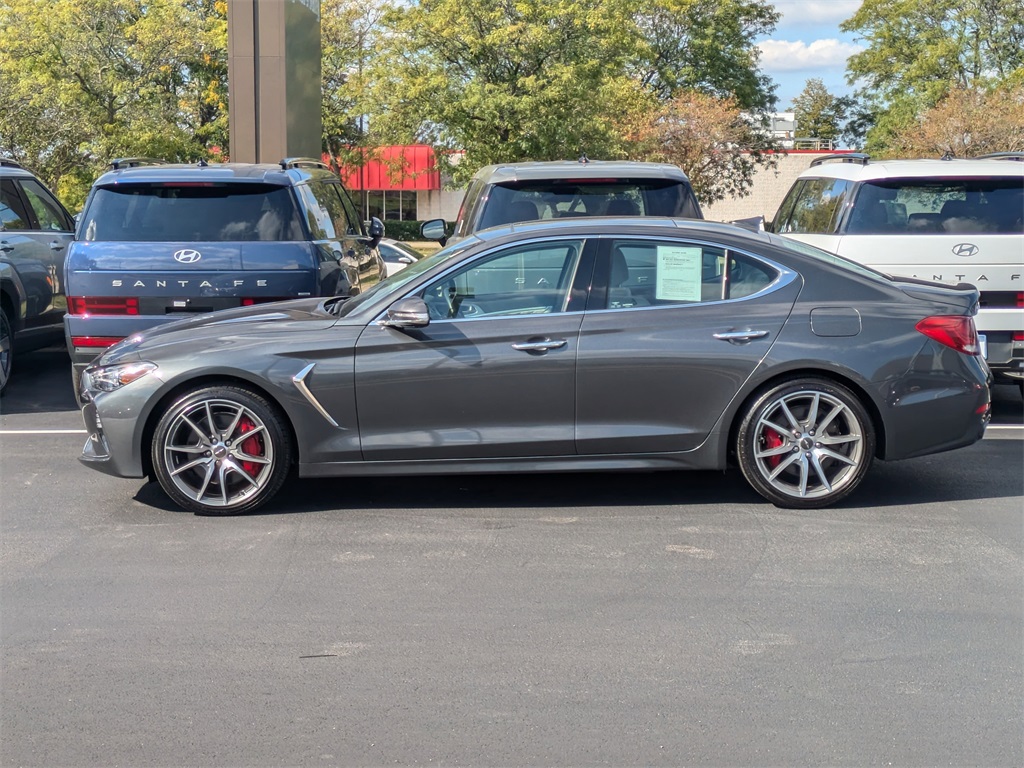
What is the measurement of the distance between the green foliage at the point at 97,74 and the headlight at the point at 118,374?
23.1 meters

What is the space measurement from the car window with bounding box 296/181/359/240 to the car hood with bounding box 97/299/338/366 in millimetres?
1901

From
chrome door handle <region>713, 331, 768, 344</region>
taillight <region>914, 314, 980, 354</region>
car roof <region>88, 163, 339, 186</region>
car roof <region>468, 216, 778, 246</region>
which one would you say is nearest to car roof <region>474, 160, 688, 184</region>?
car roof <region>88, 163, 339, 186</region>

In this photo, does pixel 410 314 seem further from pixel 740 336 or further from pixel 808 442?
pixel 808 442

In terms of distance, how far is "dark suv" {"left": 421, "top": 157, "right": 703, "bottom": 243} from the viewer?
8.45 metres

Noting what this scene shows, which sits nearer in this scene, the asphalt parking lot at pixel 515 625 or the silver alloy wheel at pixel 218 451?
the asphalt parking lot at pixel 515 625

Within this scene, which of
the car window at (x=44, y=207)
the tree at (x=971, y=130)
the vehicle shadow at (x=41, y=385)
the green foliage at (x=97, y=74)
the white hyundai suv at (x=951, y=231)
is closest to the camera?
the white hyundai suv at (x=951, y=231)

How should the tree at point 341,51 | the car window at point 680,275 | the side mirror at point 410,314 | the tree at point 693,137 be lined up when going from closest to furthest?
the side mirror at point 410,314 → the car window at point 680,275 → the tree at point 693,137 → the tree at point 341,51

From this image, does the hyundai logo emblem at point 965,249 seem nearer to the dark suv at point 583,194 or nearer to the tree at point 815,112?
the dark suv at point 583,194

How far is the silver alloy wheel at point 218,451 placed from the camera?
6.23 m

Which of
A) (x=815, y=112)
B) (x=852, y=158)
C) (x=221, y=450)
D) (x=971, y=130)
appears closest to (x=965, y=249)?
(x=852, y=158)

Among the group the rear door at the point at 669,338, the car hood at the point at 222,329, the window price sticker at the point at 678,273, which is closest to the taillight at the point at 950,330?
the rear door at the point at 669,338

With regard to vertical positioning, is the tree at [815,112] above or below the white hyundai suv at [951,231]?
above

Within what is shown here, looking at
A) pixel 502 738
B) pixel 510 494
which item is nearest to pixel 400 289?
pixel 510 494

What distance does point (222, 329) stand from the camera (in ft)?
21.0
